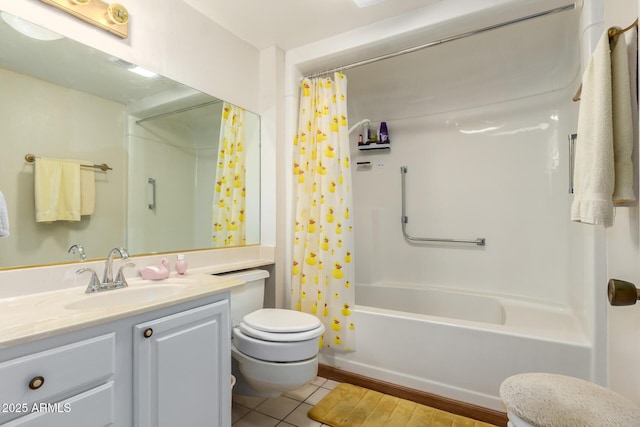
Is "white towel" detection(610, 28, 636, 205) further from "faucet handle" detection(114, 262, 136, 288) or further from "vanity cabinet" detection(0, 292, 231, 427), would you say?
"faucet handle" detection(114, 262, 136, 288)

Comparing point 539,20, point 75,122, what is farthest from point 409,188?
point 75,122

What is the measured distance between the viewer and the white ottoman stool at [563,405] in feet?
2.56

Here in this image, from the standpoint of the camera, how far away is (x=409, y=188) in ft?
9.30

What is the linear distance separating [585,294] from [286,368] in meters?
1.55

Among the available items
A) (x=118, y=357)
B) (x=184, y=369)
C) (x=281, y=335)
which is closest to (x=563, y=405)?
(x=281, y=335)

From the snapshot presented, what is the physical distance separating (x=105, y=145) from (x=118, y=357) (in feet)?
3.28

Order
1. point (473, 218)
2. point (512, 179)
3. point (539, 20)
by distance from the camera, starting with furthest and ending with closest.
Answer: point (473, 218) → point (512, 179) → point (539, 20)

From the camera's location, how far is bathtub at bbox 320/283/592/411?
153 cm

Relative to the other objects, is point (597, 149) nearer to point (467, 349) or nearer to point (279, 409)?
point (467, 349)

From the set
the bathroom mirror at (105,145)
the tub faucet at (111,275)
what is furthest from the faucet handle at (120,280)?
the bathroom mirror at (105,145)

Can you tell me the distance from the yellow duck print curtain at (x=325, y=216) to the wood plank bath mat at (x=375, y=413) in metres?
0.30

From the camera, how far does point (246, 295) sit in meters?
1.82

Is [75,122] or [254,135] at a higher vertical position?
[254,135]

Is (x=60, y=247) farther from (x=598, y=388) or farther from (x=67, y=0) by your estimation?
(x=598, y=388)
